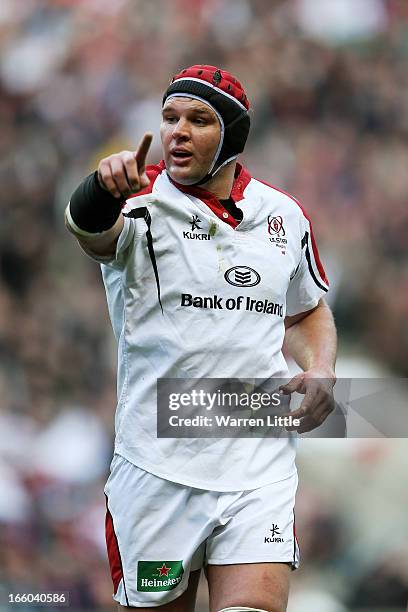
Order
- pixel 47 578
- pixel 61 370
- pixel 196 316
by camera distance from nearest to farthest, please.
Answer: pixel 196 316, pixel 47 578, pixel 61 370

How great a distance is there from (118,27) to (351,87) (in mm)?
1699

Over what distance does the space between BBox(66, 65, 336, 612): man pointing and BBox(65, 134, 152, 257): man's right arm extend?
0.10 ft

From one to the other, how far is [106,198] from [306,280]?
1.13m

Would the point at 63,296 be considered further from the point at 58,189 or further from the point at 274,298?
the point at 274,298

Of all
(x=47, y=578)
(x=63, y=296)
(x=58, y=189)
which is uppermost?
(x=58, y=189)

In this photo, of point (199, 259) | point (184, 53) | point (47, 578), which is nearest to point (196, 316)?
point (199, 259)

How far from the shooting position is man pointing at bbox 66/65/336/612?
3.25 meters

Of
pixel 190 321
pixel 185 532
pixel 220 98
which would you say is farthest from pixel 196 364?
pixel 220 98

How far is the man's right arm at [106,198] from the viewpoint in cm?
278

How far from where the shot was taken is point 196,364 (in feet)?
10.9

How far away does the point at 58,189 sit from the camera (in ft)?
22.6

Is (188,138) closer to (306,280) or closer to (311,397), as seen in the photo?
(306,280)

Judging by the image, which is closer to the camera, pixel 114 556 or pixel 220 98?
pixel 114 556

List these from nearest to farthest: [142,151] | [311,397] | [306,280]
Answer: [142,151], [311,397], [306,280]
